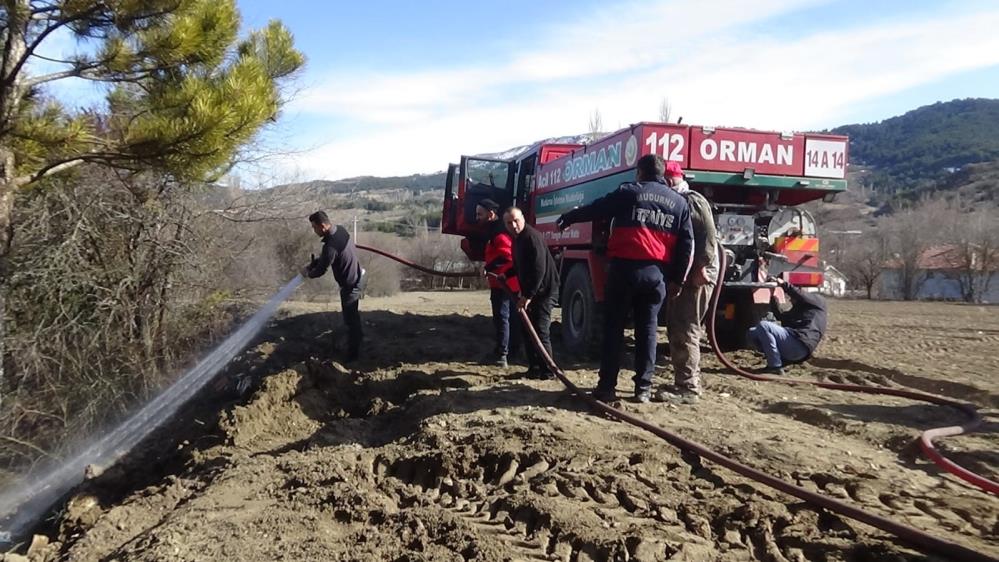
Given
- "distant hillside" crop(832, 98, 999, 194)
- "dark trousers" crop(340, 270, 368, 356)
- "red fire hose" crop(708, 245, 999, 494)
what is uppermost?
"distant hillside" crop(832, 98, 999, 194)

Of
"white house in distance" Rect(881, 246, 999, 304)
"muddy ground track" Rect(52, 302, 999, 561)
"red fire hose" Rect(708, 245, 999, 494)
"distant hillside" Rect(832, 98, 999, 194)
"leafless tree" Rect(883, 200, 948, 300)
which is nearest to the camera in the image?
"muddy ground track" Rect(52, 302, 999, 561)

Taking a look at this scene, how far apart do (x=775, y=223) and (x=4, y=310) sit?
8.76 m

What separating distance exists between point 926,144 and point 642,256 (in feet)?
489

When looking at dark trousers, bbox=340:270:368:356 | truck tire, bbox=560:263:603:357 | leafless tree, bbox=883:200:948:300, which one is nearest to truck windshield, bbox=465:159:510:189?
truck tire, bbox=560:263:603:357

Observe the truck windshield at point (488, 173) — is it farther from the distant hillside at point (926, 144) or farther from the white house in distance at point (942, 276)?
the distant hillside at point (926, 144)

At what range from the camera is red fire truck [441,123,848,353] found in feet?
27.1

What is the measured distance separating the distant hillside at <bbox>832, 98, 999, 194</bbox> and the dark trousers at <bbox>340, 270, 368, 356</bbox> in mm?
101954

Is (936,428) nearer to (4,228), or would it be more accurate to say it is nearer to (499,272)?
(499,272)

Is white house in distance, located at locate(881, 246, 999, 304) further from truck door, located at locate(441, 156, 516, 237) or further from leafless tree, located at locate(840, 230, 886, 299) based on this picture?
truck door, located at locate(441, 156, 516, 237)

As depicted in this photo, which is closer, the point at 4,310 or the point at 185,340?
the point at 4,310

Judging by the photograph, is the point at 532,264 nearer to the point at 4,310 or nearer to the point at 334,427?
the point at 334,427

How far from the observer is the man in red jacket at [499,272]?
777cm

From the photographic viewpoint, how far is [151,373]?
9.87 m

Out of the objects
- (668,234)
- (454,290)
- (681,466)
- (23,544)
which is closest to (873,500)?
Result: (681,466)
